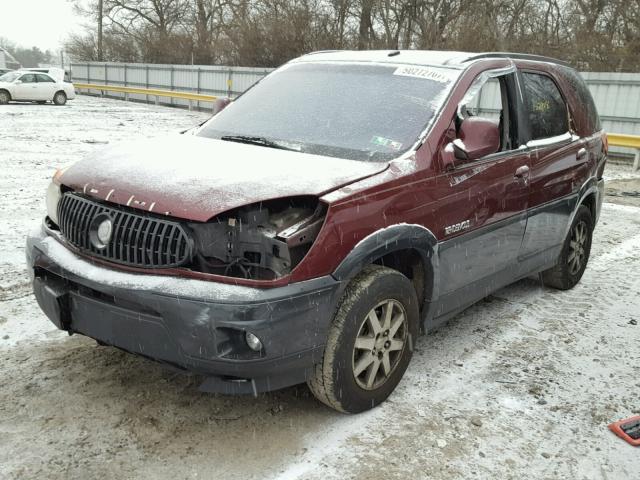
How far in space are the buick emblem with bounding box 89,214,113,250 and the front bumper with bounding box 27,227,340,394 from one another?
104 millimetres

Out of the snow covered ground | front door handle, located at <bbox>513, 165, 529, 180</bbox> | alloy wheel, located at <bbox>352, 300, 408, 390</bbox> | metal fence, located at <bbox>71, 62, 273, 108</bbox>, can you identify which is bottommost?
the snow covered ground

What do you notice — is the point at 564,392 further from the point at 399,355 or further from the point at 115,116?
the point at 115,116

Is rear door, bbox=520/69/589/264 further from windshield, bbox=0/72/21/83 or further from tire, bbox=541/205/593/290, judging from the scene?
windshield, bbox=0/72/21/83

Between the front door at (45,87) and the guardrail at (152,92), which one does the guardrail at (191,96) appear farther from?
the front door at (45,87)

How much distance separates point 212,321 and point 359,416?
3.59ft

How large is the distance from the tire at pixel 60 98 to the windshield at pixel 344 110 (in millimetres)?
24392

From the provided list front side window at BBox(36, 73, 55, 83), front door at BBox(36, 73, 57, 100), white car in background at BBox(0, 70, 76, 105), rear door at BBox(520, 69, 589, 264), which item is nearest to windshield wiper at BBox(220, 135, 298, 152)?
rear door at BBox(520, 69, 589, 264)

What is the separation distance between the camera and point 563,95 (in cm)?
488

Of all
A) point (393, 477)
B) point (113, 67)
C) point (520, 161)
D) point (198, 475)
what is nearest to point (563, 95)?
point (520, 161)

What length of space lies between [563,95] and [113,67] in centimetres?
3481

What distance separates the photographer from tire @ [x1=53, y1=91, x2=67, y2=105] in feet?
85.2

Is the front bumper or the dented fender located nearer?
the front bumper

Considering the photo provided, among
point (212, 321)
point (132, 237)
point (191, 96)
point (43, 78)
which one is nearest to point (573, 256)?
point (212, 321)

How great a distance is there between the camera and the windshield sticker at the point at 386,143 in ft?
11.2
